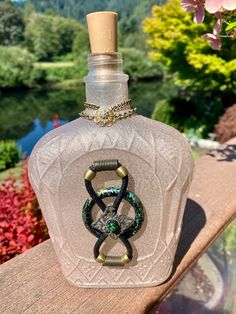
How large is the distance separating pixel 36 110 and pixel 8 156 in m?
13.3

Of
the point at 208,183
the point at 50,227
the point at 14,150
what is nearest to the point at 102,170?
the point at 50,227

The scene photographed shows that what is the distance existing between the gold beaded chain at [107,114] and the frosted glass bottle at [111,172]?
15mm

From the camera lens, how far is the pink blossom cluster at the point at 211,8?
3.41ft

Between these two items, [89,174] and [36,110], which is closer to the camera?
[89,174]

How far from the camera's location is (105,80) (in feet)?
3.72

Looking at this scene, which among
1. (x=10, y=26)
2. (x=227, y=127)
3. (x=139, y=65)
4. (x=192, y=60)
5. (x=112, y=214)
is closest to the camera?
(x=112, y=214)

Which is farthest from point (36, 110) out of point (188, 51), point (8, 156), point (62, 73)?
point (188, 51)

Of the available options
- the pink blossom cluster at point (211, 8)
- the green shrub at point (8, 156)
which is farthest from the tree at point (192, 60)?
the pink blossom cluster at point (211, 8)

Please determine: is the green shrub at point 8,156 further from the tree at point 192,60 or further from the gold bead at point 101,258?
the gold bead at point 101,258

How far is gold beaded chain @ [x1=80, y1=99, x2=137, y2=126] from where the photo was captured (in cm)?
112

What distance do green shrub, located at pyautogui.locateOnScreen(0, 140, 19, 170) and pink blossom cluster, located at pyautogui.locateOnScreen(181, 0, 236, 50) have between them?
7.36 meters

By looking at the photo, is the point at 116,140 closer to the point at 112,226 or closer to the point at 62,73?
the point at 112,226

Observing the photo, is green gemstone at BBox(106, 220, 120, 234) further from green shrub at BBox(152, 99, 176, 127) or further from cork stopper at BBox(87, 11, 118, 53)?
green shrub at BBox(152, 99, 176, 127)

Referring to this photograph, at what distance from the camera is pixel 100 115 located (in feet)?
3.69
